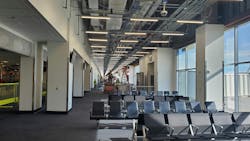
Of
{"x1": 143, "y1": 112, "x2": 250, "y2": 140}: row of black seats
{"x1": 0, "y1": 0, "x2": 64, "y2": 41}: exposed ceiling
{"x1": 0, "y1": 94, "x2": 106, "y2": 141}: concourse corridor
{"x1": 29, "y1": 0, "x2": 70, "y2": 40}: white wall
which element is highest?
{"x1": 29, "y1": 0, "x2": 70, "y2": 40}: white wall

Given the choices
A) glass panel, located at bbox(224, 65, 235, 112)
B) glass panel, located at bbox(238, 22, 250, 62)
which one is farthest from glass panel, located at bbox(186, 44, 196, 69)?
glass panel, located at bbox(238, 22, 250, 62)

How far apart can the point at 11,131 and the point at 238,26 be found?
328 inches

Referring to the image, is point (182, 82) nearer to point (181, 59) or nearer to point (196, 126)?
point (181, 59)

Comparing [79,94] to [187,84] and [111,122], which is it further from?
[111,122]

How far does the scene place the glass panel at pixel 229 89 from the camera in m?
10.4

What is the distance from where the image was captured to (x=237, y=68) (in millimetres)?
9938

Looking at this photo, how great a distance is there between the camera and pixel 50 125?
8.11 metres

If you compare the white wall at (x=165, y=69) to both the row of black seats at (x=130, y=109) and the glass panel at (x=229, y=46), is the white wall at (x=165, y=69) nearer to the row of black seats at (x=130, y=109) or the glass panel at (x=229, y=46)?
the glass panel at (x=229, y=46)

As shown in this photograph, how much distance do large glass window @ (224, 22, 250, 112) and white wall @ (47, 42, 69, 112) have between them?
6442 mm

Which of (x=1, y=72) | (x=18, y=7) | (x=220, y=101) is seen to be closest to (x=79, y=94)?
(x=1, y=72)

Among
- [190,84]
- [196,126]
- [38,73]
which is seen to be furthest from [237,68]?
[38,73]

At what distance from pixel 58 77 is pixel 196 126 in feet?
22.1

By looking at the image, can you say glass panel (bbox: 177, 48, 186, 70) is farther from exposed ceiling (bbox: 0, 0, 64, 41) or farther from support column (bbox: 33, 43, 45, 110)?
exposed ceiling (bbox: 0, 0, 64, 41)

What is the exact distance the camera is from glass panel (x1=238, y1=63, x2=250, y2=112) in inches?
372
